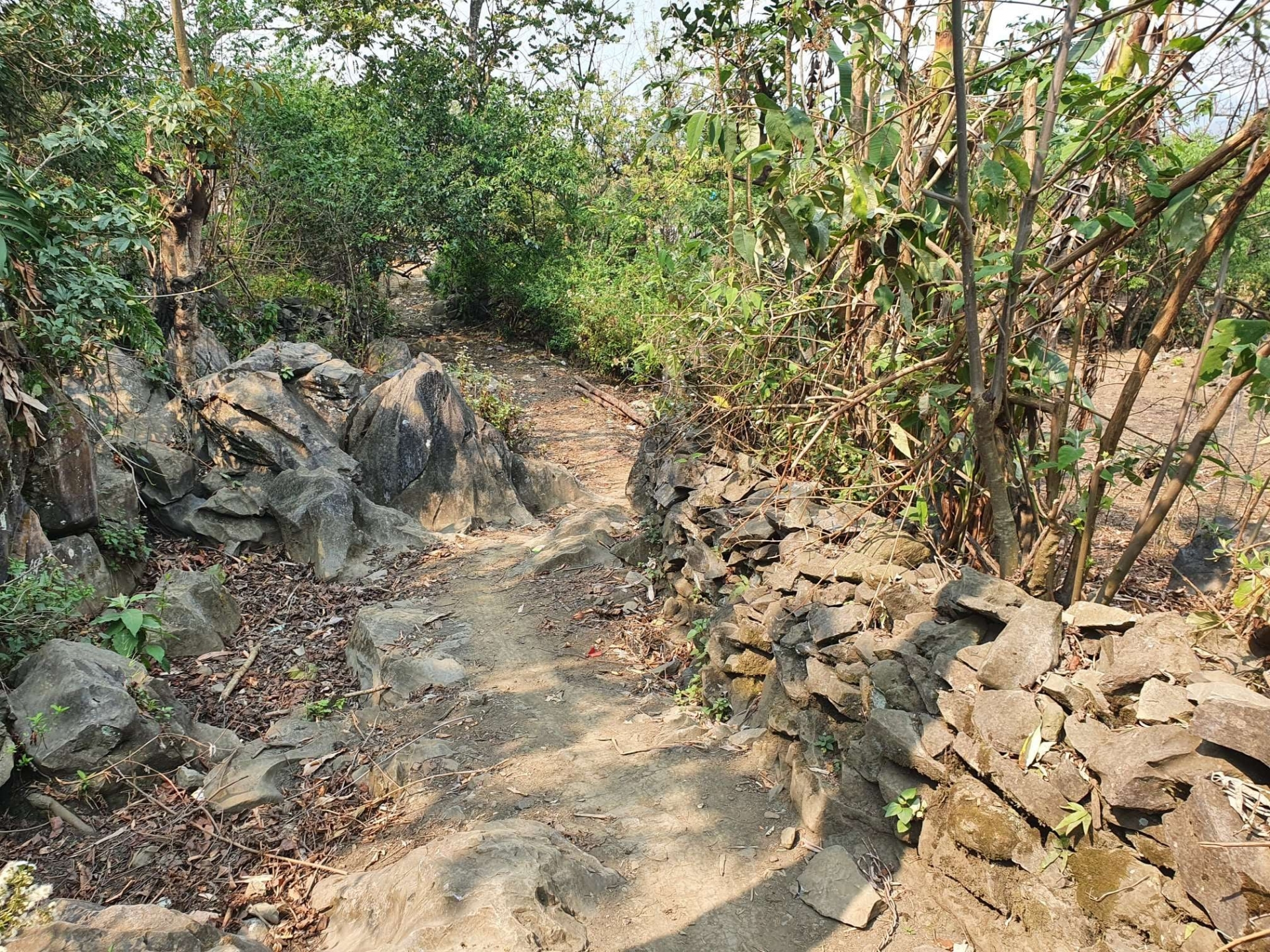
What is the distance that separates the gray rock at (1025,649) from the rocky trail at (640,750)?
0.04ft

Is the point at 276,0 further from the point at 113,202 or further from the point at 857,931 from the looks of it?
the point at 857,931

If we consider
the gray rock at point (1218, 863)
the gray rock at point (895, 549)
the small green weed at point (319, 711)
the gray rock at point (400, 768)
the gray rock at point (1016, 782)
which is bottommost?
the small green weed at point (319, 711)

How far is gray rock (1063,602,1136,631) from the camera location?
2.87 metres

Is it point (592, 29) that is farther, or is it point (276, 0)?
point (592, 29)

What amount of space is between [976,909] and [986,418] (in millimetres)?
1860

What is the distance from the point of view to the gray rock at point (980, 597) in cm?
323

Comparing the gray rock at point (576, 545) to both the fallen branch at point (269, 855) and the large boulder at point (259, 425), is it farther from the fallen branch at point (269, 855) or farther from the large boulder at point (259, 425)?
the fallen branch at point (269, 855)

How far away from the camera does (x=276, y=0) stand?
16.3 meters

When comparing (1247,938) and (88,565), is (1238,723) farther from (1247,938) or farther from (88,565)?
(88,565)

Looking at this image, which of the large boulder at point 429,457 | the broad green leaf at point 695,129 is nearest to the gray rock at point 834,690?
the broad green leaf at point 695,129

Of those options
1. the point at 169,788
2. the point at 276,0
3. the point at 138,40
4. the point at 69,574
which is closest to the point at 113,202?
the point at 69,574

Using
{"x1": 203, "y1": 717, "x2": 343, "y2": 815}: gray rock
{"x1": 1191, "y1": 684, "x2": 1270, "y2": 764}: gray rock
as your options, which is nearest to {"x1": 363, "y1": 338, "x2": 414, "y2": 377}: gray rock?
{"x1": 203, "y1": 717, "x2": 343, "y2": 815}: gray rock

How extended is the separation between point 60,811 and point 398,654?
2186mm

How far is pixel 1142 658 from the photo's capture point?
268 centimetres
